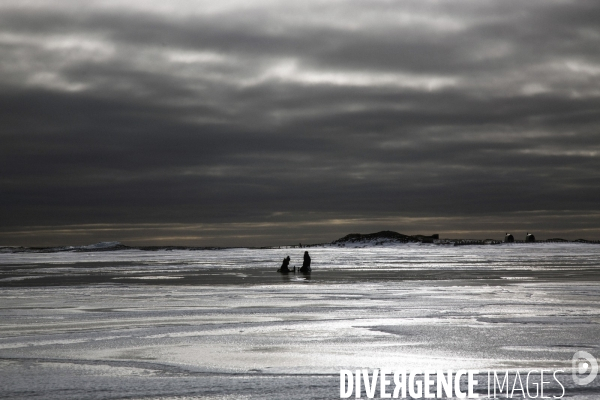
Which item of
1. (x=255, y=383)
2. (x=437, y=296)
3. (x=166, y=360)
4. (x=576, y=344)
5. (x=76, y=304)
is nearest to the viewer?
(x=255, y=383)

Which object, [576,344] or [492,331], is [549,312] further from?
[576,344]

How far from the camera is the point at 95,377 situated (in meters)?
7.59

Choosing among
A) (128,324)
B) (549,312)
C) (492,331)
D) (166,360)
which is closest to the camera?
(166,360)

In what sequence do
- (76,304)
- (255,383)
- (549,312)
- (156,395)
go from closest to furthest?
(156,395)
(255,383)
(549,312)
(76,304)

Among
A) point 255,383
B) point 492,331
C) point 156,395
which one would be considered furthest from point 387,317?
point 156,395

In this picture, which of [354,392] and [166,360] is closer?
[354,392]

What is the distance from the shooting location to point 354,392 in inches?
270

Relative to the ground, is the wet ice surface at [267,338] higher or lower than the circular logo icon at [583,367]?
lower

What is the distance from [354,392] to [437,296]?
10966 millimetres

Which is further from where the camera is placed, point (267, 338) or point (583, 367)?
point (267, 338)

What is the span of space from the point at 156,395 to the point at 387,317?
23.1 feet

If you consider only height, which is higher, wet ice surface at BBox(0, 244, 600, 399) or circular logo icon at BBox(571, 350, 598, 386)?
circular logo icon at BBox(571, 350, 598, 386)

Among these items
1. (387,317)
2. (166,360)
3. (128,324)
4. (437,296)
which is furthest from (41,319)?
(437,296)

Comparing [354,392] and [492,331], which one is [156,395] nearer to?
[354,392]
